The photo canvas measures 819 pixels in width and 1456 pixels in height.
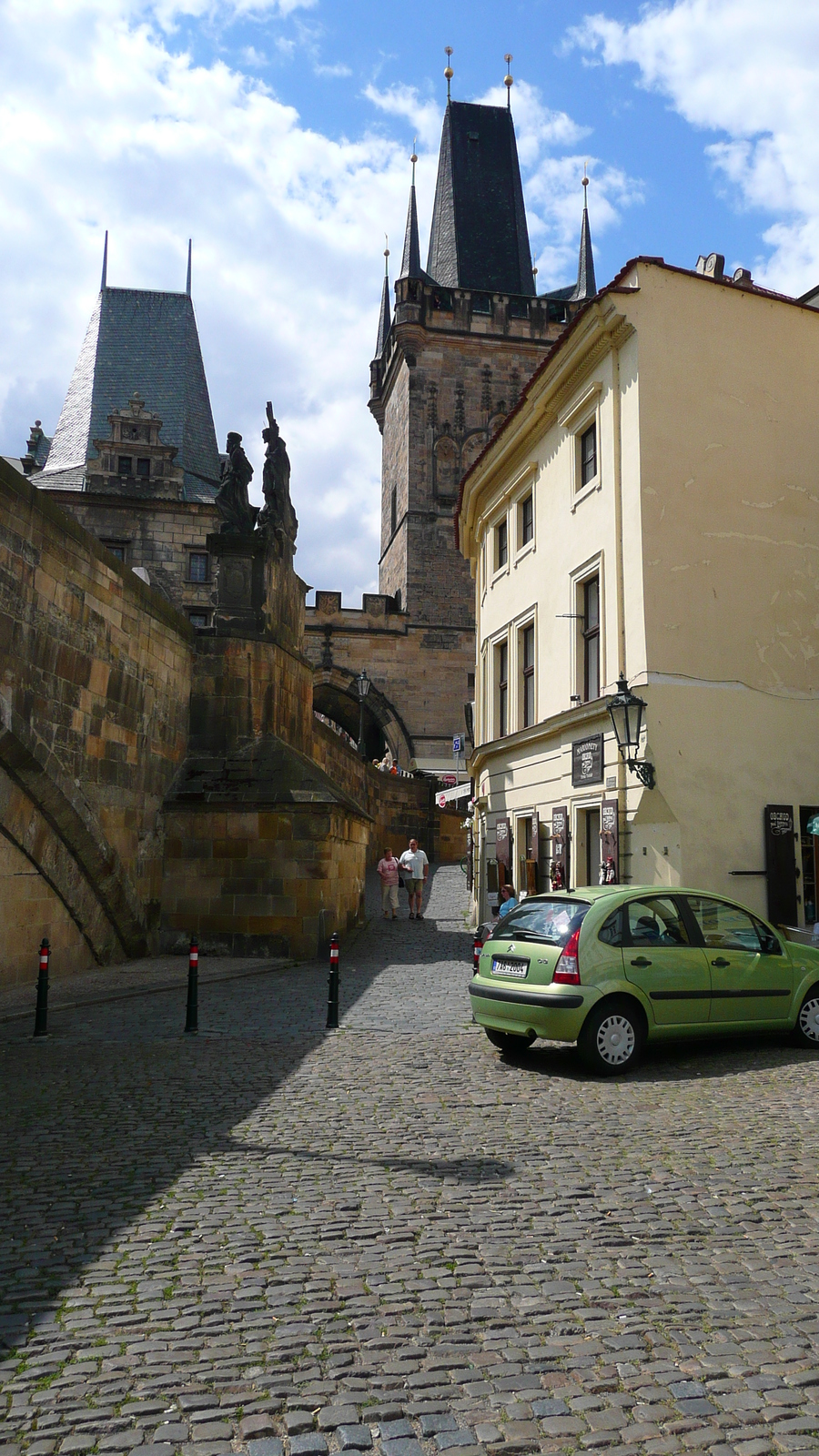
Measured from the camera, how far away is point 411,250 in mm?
51312

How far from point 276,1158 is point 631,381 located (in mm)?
11411

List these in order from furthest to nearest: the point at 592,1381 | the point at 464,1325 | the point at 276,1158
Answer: the point at 276,1158 < the point at 464,1325 < the point at 592,1381

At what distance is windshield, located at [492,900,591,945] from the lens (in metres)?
8.07

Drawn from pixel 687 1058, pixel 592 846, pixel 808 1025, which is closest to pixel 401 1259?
pixel 687 1058

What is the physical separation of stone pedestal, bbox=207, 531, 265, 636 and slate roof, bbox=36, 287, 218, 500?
23750 mm

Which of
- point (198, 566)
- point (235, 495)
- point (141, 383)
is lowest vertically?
point (235, 495)

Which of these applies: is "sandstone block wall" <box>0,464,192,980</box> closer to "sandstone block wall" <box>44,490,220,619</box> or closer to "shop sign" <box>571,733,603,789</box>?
"shop sign" <box>571,733,603,789</box>

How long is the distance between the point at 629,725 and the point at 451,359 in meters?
40.0

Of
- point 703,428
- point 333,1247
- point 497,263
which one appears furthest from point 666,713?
point 497,263

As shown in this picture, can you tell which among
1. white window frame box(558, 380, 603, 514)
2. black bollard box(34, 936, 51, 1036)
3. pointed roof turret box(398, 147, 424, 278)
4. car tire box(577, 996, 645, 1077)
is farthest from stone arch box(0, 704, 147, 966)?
pointed roof turret box(398, 147, 424, 278)

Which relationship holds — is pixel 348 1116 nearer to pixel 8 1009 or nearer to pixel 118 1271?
pixel 118 1271

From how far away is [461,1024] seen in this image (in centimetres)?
988

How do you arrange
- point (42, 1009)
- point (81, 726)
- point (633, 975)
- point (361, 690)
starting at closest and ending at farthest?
point (633, 975)
point (42, 1009)
point (81, 726)
point (361, 690)

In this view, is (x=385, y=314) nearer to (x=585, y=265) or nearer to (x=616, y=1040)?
(x=585, y=265)
